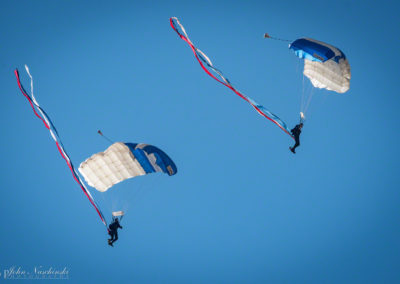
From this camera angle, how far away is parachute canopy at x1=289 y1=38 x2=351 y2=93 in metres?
17.9

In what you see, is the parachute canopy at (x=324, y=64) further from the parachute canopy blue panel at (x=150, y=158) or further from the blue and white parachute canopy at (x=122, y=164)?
the blue and white parachute canopy at (x=122, y=164)

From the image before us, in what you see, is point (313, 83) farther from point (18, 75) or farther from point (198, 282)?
point (198, 282)

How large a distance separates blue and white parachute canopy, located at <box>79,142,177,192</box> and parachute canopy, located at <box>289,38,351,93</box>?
625cm

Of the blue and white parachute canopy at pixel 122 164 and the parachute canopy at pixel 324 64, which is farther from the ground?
the parachute canopy at pixel 324 64

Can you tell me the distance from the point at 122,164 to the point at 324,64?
8.41 metres

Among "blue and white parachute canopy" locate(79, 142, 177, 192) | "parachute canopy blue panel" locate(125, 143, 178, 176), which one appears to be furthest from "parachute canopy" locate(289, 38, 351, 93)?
"blue and white parachute canopy" locate(79, 142, 177, 192)

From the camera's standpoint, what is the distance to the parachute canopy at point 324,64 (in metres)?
17.9

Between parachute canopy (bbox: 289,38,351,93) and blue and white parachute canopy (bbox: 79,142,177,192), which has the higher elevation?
parachute canopy (bbox: 289,38,351,93)

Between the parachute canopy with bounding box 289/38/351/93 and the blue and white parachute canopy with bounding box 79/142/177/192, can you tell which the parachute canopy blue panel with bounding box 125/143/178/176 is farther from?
the parachute canopy with bounding box 289/38/351/93

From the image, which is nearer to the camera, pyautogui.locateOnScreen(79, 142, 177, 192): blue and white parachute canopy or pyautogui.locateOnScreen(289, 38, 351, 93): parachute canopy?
pyautogui.locateOnScreen(79, 142, 177, 192): blue and white parachute canopy

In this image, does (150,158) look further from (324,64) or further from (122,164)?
(324,64)

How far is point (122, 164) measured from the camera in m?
17.5

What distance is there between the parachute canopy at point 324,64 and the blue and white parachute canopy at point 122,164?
625 cm

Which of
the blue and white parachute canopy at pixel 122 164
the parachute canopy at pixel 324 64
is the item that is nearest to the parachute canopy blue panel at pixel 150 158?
the blue and white parachute canopy at pixel 122 164
